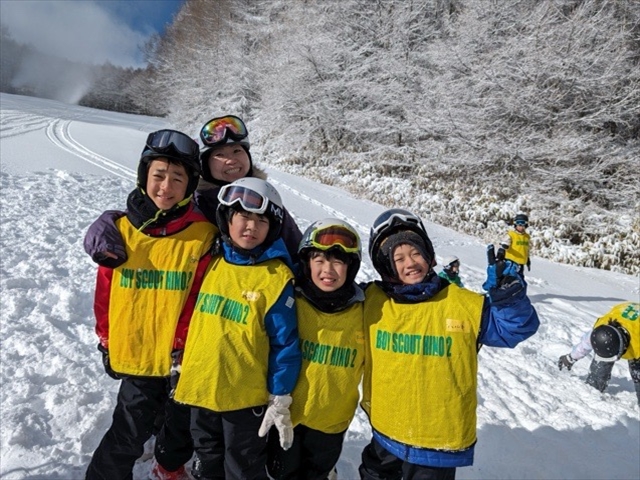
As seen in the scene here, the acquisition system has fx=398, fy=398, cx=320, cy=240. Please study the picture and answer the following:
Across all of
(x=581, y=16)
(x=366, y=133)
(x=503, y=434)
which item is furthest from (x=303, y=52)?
(x=503, y=434)

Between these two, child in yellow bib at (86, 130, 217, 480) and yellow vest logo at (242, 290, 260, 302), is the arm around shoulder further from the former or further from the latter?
yellow vest logo at (242, 290, 260, 302)

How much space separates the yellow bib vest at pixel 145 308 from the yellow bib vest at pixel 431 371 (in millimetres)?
1021

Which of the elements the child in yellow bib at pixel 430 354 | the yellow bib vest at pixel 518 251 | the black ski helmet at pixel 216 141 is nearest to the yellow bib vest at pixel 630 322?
the child in yellow bib at pixel 430 354

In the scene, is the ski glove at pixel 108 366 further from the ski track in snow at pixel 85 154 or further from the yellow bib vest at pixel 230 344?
the ski track in snow at pixel 85 154

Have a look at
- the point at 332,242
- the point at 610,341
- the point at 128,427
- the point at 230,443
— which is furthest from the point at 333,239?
the point at 610,341

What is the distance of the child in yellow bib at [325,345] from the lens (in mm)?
1941

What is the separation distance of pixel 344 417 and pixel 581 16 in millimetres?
13091

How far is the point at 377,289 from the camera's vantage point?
2084 mm

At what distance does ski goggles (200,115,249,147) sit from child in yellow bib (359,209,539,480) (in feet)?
3.78

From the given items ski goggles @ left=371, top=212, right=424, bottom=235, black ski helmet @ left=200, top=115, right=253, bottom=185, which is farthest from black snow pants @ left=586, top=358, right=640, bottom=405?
black ski helmet @ left=200, top=115, right=253, bottom=185

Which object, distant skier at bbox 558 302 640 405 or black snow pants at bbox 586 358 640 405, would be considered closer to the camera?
distant skier at bbox 558 302 640 405

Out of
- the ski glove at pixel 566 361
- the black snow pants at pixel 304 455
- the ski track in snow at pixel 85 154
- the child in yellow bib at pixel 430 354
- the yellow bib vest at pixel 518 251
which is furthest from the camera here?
the ski track in snow at pixel 85 154

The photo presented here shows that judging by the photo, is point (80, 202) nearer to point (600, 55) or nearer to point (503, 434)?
point (503, 434)

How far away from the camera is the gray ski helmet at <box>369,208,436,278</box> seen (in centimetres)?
205
